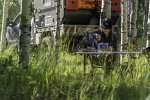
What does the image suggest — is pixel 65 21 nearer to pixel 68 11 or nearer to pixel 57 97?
pixel 68 11

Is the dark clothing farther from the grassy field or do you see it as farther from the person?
the grassy field

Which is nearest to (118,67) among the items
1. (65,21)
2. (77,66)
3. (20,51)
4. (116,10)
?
(77,66)

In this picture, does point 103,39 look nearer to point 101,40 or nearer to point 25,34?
point 101,40

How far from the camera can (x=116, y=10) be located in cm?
1680

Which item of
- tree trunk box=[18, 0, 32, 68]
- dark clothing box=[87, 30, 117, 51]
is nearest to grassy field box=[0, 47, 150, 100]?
tree trunk box=[18, 0, 32, 68]

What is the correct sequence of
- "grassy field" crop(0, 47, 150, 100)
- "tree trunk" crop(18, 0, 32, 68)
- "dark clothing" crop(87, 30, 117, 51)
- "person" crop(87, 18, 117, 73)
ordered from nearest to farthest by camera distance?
1. "grassy field" crop(0, 47, 150, 100)
2. "tree trunk" crop(18, 0, 32, 68)
3. "person" crop(87, 18, 117, 73)
4. "dark clothing" crop(87, 30, 117, 51)

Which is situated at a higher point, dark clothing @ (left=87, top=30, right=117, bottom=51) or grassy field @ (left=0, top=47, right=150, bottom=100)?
dark clothing @ (left=87, top=30, right=117, bottom=51)

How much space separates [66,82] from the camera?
6.87 metres

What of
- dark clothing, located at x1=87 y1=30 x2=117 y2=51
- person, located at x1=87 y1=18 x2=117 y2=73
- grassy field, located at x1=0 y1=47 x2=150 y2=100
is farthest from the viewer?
dark clothing, located at x1=87 y1=30 x2=117 y2=51

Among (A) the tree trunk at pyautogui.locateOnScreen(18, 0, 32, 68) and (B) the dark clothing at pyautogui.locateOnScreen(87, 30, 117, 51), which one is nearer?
(A) the tree trunk at pyautogui.locateOnScreen(18, 0, 32, 68)

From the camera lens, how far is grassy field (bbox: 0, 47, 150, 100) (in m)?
6.28

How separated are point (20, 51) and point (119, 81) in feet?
6.10

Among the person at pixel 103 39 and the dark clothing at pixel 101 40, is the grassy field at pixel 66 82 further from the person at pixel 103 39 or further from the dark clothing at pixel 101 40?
the dark clothing at pixel 101 40

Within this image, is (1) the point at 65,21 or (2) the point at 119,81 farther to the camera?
(1) the point at 65,21
